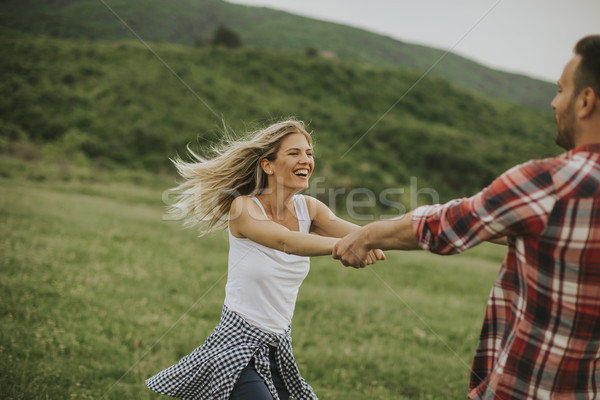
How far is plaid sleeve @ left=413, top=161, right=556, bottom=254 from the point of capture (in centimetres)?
234

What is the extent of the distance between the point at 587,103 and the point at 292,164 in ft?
7.69

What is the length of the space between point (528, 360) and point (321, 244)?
5.36ft

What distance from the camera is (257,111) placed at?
2119 inches

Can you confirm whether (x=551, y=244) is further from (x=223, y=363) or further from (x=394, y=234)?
(x=223, y=363)

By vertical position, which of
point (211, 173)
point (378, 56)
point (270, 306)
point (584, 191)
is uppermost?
point (378, 56)

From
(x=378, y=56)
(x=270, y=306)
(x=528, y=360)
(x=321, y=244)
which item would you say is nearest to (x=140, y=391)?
(x=270, y=306)

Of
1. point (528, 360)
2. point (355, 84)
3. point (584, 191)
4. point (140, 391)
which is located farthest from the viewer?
point (355, 84)

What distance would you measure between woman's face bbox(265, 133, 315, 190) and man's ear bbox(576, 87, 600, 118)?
2.22m

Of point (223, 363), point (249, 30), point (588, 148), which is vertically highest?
point (249, 30)

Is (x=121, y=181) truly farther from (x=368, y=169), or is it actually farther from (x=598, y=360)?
(x=598, y=360)

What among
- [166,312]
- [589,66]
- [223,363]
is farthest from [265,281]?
[166,312]

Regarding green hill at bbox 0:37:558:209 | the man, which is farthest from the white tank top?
green hill at bbox 0:37:558:209

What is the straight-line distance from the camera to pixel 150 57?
59.0m

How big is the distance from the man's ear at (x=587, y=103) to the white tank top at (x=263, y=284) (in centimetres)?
225
